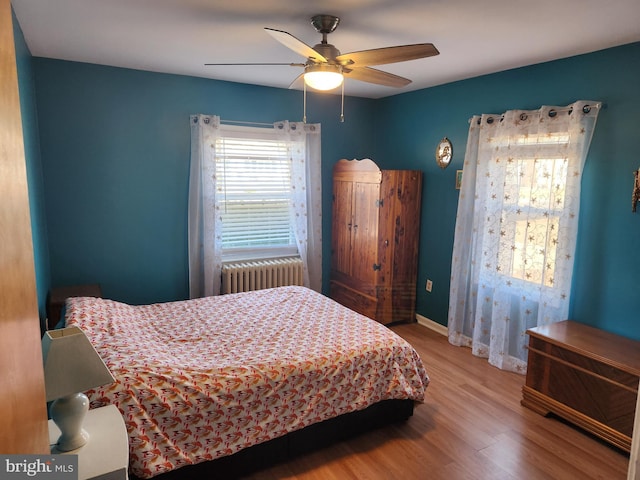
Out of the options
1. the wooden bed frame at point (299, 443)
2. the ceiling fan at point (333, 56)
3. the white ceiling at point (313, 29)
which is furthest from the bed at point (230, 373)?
the white ceiling at point (313, 29)

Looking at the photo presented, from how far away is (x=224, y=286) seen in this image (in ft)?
13.2

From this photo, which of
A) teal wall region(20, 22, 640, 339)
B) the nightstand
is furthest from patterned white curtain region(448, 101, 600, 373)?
the nightstand

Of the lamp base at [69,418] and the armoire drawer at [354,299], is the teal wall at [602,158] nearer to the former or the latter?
the armoire drawer at [354,299]

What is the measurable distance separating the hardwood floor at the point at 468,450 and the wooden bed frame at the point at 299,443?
5 cm

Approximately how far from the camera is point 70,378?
151cm

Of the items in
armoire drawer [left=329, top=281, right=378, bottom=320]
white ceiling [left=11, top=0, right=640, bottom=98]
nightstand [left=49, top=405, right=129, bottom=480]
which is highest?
white ceiling [left=11, top=0, right=640, bottom=98]

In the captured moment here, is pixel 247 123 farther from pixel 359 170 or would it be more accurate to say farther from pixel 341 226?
pixel 341 226

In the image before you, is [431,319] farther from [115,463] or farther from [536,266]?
[115,463]

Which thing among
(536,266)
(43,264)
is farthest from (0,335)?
(536,266)

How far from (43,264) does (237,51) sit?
2.11m

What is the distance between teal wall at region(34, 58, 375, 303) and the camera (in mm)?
3346

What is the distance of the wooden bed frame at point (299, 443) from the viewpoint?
2.04 m

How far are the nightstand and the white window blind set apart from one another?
8.22ft

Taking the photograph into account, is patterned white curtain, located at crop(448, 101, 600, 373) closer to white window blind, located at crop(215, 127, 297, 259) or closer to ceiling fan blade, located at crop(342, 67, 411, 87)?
ceiling fan blade, located at crop(342, 67, 411, 87)
